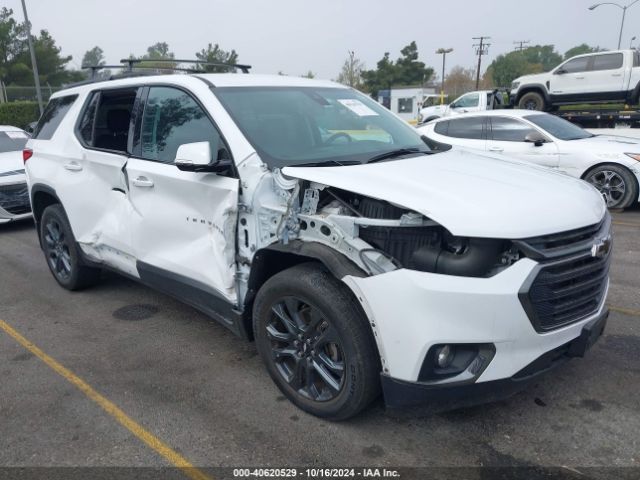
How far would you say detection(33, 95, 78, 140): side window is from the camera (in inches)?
197

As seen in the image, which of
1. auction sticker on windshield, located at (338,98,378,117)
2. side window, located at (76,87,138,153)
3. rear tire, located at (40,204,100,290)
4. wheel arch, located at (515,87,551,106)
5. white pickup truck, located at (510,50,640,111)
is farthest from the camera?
wheel arch, located at (515,87,551,106)

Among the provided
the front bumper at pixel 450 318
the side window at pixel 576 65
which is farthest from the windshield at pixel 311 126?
the side window at pixel 576 65

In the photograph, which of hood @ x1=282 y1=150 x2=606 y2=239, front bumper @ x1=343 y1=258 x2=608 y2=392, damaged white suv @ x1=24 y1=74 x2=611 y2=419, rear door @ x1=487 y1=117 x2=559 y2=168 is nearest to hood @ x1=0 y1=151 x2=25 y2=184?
damaged white suv @ x1=24 y1=74 x2=611 y2=419

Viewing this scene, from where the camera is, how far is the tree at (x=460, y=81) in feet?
285

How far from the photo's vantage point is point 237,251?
10.6 feet

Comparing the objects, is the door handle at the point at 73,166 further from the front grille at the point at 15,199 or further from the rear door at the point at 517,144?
the rear door at the point at 517,144

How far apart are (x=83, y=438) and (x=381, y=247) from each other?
1920mm

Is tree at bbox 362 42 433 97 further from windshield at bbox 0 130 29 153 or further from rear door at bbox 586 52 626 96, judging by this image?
windshield at bbox 0 130 29 153

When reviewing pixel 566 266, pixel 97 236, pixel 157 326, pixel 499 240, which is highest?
pixel 499 240

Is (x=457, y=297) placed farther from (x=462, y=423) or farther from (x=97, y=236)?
(x=97, y=236)

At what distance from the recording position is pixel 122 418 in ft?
10.1

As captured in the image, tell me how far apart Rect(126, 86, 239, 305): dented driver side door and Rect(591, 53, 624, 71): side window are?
576 inches

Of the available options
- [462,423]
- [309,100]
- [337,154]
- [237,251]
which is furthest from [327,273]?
[309,100]

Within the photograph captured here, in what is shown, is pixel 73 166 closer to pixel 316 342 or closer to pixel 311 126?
pixel 311 126
